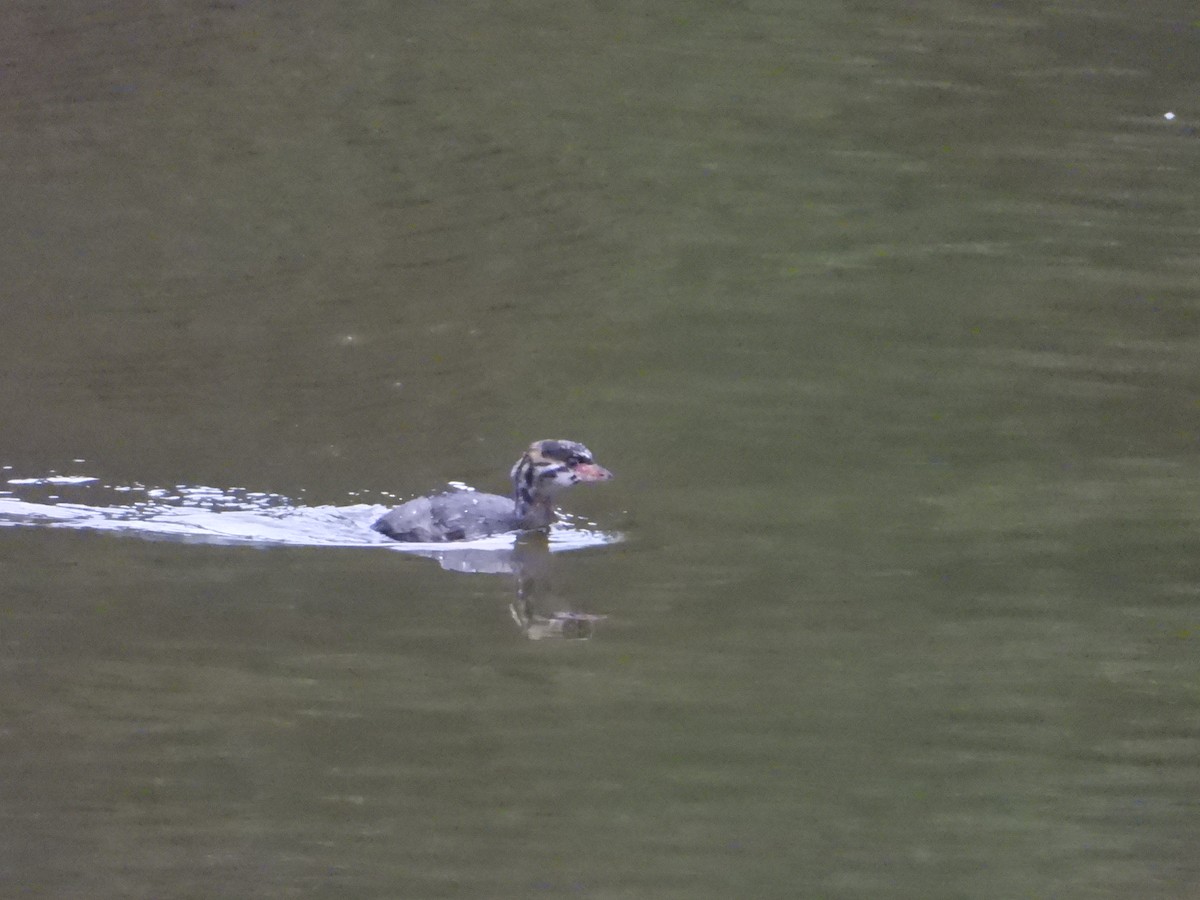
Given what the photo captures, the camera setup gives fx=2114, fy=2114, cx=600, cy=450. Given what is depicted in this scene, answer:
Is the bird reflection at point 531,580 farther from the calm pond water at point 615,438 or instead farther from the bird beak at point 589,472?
A: the bird beak at point 589,472

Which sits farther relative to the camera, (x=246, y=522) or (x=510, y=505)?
(x=510, y=505)

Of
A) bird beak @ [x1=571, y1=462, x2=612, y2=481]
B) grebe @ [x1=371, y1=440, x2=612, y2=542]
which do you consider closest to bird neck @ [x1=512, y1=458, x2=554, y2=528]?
grebe @ [x1=371, y1=440, x2=612, y2=542]

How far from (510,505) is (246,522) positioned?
1.18 m

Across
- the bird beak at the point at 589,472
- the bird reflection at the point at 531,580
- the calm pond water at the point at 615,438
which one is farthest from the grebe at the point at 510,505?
the calm pond water at the point at 615,438

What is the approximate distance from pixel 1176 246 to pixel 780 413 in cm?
426

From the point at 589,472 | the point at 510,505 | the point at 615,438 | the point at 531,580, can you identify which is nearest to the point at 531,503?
the point at 510,505

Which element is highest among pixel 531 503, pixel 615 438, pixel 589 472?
pixel 589 472

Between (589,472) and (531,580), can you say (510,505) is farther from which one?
(531,580)

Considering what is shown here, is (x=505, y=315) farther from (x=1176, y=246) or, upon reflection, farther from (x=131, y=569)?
(x=131, y=569)

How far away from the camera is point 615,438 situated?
1087 cm

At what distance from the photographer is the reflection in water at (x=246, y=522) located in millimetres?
8781

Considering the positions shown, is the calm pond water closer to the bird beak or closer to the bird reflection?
the bird reflection

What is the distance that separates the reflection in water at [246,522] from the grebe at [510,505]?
0.07m

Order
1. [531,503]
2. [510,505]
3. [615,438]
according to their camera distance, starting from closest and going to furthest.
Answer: [531,503], [510,505], [615,438]
